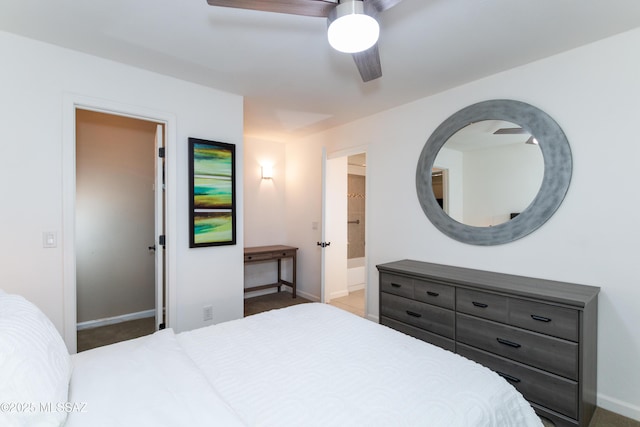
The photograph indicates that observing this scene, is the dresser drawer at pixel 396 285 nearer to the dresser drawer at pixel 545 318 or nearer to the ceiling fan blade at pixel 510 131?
the dresser drawer at pixel 545 318

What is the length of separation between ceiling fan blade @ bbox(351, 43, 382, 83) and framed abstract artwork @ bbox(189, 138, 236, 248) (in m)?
1.60

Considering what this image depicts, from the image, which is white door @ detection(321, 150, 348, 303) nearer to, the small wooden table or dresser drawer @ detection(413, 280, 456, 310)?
the small wooden table

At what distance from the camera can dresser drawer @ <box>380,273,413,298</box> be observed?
2.66m

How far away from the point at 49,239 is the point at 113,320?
176 cm

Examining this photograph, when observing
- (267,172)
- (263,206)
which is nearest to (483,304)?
(263,206)

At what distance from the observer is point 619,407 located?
199 cm

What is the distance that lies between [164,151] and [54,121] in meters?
0.75

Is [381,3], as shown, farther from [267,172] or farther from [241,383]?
[267,172]

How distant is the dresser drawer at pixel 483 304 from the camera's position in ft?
6.86

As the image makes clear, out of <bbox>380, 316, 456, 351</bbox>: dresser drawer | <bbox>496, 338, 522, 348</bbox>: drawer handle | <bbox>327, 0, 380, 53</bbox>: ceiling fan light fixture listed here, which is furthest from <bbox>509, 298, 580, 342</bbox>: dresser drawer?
<bbox>327, 0, 380, 53</bbox>: ceiling fan light fixture

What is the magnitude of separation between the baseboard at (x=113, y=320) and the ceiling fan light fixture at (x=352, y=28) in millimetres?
3716

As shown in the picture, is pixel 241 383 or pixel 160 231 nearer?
pixel 241 383

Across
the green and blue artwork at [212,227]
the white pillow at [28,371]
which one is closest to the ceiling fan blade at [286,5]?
the white pillow at [28,371]

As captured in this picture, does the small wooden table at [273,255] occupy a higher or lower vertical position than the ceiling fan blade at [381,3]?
lower
